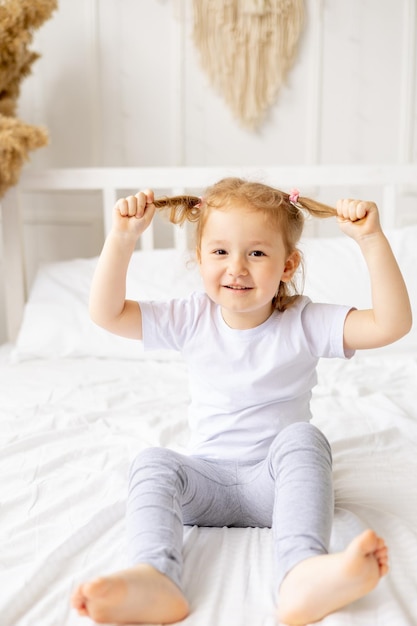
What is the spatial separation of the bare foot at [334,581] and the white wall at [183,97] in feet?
5.55

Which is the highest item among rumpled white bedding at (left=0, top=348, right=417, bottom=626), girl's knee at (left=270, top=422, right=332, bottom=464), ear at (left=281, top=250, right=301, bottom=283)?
ear at (left=281, top=250, right=301, bottom=283)

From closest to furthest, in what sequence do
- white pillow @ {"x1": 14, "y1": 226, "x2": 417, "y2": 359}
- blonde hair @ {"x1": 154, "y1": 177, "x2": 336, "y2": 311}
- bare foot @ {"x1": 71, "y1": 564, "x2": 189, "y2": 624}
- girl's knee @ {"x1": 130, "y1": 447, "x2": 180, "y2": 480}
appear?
bare foot @ {"x1": 71, "y1": 564, "x2": 189, "y2": 624} < girl's knee @ {"x1": 130, "y1": 447, "x2": 180, "y2": 480} < blonde hair @ {"x1": 154, "y1": 177, "x2": 336, "y2": 311} < white pillow @ {"x1": 14, "y1": 226, "x2": 417, "y2": 359}

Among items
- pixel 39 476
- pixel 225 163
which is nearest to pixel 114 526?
pixel 39 476

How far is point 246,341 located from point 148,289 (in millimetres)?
910

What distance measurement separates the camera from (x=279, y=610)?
2.54 ft

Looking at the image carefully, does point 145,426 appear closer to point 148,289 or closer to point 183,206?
point 183,206

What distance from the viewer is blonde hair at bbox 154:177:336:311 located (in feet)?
3.48

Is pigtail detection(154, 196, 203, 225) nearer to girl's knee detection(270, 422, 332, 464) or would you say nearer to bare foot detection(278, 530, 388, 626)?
girl's knee detection(270, 422, 332, 464)

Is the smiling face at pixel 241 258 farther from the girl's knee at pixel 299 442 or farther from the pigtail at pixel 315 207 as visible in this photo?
the girl's knee at pixel 299 442

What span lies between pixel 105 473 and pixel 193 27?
1541mm

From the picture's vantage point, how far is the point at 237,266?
3.37 ft

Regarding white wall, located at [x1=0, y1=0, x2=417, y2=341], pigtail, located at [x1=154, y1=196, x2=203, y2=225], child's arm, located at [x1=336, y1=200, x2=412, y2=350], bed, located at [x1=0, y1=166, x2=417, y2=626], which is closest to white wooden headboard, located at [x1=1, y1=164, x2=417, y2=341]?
bed, located at [x1=0, y1=166, x2=417, y2=626]

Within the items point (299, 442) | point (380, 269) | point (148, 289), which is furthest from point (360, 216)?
point (148, 289)

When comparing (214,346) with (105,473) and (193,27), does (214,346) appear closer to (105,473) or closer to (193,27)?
(105,473)
